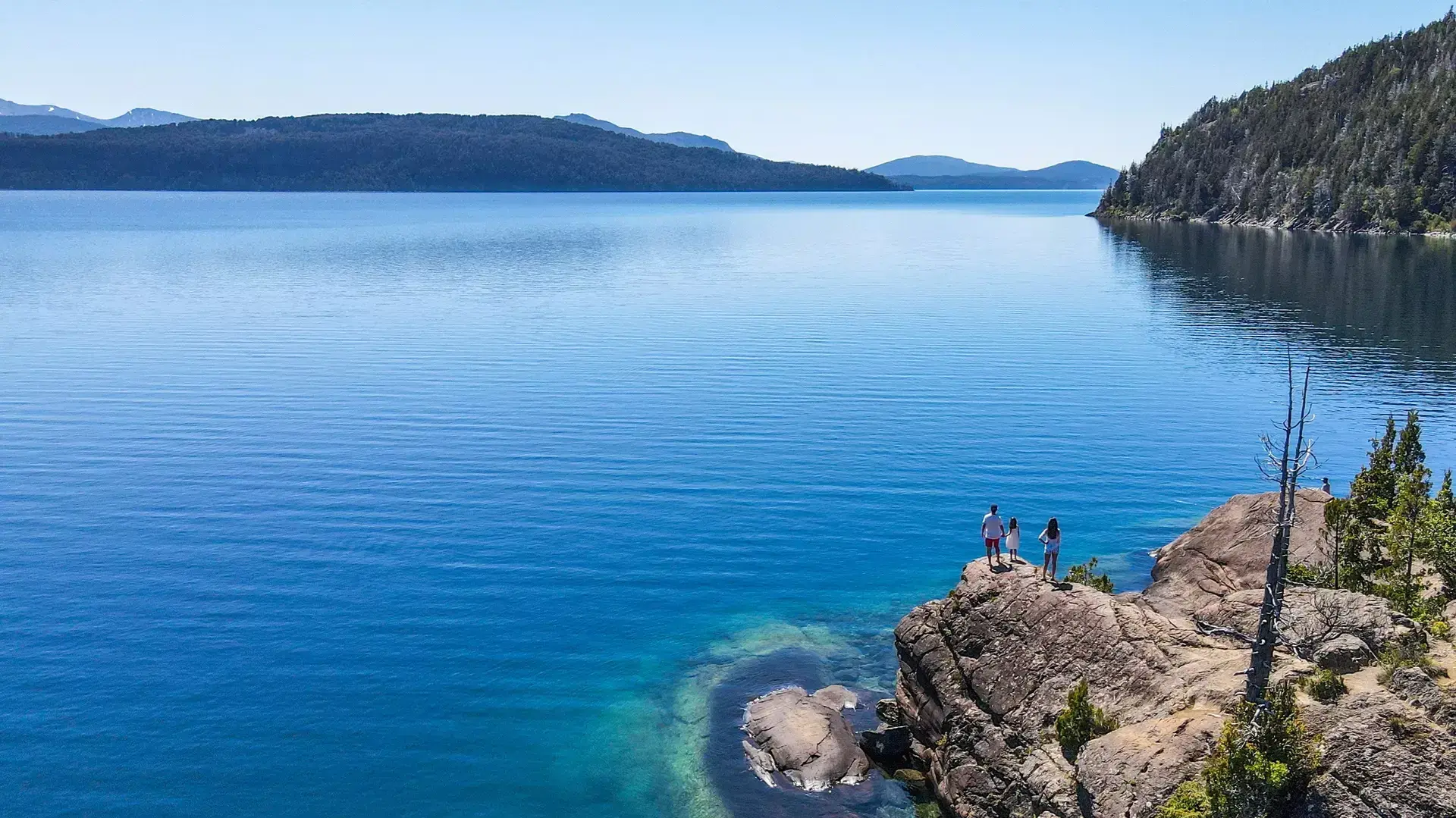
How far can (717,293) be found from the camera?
114938 millimetres

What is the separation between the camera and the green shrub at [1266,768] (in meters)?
18.8

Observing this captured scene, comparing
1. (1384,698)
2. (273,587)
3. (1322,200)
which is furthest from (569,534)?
(1322,200)

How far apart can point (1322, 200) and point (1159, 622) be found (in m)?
201

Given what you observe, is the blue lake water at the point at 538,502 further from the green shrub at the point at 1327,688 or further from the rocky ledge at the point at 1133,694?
the green shrub at the point at 1327,688

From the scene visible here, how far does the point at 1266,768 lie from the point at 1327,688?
110 inches

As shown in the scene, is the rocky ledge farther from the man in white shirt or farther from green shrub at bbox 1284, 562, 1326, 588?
green shrub at bbox 1284, 562, 1326, 588

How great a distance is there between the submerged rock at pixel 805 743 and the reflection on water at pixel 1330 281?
66.3 metres

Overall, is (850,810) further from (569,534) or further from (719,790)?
(569,534)

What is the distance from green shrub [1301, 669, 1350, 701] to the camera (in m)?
20.3

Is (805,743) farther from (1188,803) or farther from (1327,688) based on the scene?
(1327,688)

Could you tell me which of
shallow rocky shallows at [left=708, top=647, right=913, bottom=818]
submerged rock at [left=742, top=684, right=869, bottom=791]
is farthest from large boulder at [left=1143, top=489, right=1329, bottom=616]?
submerged rock at [left=742, top=684, right=869, bottom=791]

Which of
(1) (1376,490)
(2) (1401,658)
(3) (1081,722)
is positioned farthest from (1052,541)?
(2) (1401,658)

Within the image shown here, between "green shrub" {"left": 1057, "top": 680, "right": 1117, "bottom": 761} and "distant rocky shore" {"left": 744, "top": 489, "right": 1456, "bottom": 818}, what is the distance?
0.76ft

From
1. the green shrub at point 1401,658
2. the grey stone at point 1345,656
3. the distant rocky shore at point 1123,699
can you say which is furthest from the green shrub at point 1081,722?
the green shrub at point 1401,658
